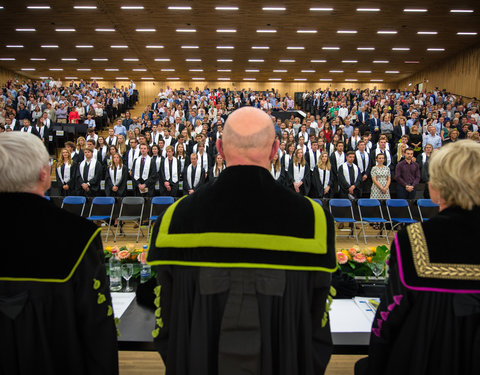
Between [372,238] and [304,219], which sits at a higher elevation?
[304,219]

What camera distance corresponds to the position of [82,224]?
1.28 metres

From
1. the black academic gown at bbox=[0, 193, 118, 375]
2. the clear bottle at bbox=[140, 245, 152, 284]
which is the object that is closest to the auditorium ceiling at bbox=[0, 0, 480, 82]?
the clear bottle at bbox=[140, 245, 152, 284]

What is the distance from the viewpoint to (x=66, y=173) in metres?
8.11

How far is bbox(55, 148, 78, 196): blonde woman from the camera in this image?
26.4 ft

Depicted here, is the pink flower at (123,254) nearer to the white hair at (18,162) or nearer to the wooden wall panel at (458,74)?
the white hair at (18,162)

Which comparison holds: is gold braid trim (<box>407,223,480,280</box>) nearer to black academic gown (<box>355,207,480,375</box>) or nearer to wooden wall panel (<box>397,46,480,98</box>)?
black academic gown (<box>355,207,480,375</box>)

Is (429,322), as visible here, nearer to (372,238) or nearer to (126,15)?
(372,238)

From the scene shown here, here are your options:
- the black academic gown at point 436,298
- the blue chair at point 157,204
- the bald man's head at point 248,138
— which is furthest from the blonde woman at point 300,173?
the bald man's head at point 248,138

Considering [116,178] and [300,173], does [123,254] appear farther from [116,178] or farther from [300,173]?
[300,173]

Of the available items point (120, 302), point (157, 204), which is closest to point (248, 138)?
point (120, 302)

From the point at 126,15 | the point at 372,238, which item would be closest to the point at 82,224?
the point at 372,238

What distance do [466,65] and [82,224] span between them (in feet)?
81.2

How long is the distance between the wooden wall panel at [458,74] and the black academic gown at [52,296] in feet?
77.7

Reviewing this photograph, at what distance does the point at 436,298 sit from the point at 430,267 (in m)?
0.14
